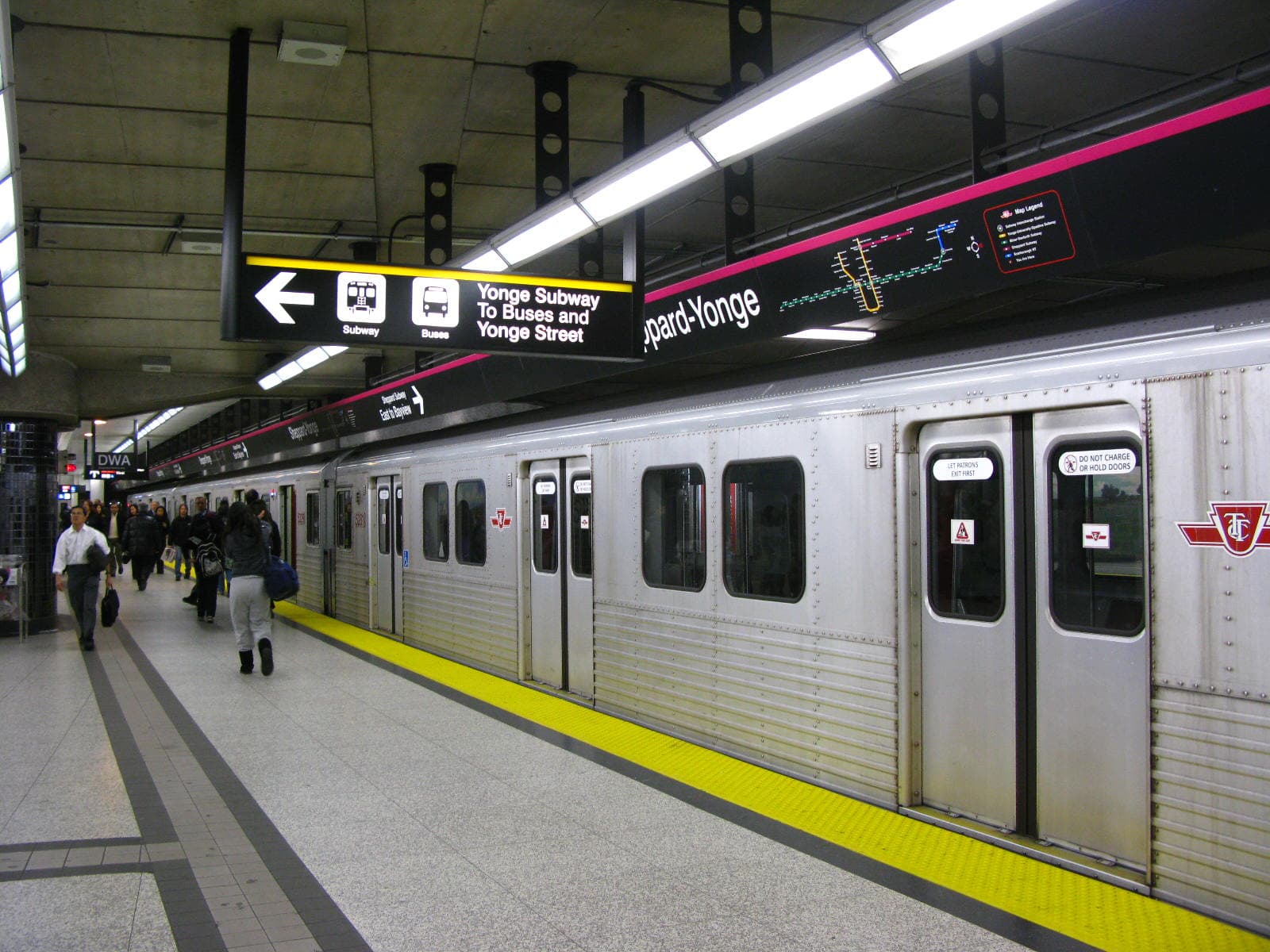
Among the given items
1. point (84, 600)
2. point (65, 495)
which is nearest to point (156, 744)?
point (84, 600)

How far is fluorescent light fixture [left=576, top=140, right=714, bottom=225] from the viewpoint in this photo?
489 cm

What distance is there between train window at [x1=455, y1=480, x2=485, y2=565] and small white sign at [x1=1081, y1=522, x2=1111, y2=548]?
6.54m

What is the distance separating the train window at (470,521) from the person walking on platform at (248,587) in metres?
1.83

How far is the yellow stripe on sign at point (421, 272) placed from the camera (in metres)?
5.45

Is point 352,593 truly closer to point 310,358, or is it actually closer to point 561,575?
point 310,358

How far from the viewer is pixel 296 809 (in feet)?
18.2

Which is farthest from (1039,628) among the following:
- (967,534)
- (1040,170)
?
(1040,170)

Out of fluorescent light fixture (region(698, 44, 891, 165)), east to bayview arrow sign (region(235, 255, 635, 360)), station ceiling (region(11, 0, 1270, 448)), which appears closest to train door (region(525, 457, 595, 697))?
station ceiling (region(11, 0, 1270, 448))

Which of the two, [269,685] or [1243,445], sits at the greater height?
[1243,445]

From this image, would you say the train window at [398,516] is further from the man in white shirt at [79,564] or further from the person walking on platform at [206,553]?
the person walking on platform at [206,553]

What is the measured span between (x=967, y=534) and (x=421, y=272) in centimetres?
306

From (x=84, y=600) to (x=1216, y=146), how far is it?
452 inches

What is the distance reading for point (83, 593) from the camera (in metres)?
11.7

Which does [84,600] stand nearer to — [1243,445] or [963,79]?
[963,79]
